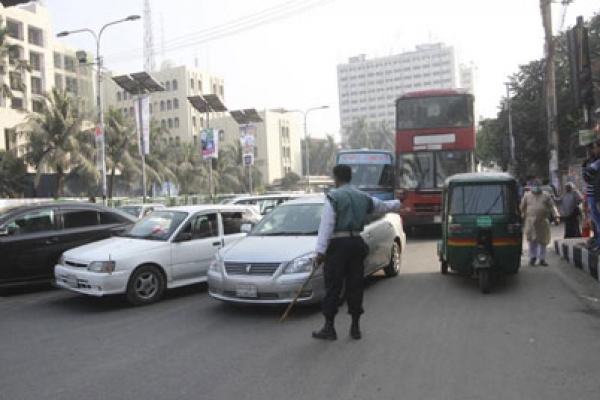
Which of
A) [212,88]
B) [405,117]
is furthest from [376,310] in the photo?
[212,88]

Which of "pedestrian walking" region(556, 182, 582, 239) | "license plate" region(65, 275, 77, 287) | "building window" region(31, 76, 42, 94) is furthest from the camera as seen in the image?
"building window" region(31, 76, 42, 94)

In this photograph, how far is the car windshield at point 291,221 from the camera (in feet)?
27.8

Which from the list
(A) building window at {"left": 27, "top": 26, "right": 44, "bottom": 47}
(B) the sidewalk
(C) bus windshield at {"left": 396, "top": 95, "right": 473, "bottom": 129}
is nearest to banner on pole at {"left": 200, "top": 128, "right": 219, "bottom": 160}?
(C) bus windshield at {"left": 396, "top": 95, "right": 473, "bottom": 129}

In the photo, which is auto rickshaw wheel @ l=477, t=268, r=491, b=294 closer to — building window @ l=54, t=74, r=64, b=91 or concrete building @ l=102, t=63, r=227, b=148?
building window @ l=54, t=74, r=64, b=91

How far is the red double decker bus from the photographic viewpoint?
17156mm

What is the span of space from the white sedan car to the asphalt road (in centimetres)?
39

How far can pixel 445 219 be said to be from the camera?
31.2 feet

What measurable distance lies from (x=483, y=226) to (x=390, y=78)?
501 ft

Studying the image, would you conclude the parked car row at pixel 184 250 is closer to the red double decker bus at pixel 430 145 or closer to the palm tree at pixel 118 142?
the red double decker bus at pixel 430 145

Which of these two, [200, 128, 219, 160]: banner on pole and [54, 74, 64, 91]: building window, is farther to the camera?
[54, 74, 64, 91]: building window

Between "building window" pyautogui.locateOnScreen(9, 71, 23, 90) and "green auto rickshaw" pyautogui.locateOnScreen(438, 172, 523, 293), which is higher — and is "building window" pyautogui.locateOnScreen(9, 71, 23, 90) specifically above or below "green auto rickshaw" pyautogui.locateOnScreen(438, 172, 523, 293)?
above

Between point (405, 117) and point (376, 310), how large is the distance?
11049mm

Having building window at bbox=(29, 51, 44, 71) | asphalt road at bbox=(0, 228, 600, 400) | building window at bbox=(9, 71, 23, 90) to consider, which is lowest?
asphalt road at bbox=(0, 228, 600, 400)

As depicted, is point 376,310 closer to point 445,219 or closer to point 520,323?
point 520,323
